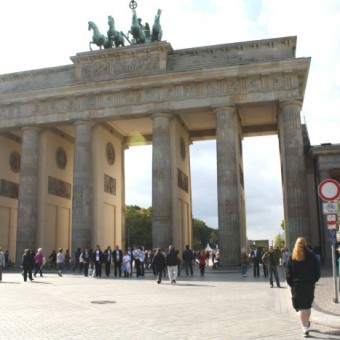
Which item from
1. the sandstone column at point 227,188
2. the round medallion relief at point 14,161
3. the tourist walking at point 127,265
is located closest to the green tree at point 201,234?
the round medallion relief at point 14,161

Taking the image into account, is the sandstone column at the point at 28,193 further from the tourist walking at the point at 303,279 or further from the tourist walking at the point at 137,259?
the tourist walking at the point at 303,279

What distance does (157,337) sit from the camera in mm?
9062

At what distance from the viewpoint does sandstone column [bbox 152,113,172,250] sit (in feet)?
116

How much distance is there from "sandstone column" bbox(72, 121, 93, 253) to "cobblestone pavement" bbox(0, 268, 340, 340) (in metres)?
19.3

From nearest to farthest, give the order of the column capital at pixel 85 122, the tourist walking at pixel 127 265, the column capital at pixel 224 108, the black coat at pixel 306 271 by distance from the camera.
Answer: the black coat at pixel 306 271 < the tourist walking at pixel 127 265 < the column capital at pixel 224 108 < the column capital at pixel 85 122

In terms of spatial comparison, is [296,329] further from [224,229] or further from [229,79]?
[229,79]

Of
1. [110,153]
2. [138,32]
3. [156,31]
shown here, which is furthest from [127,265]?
[156,31]

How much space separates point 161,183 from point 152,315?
80.4ft

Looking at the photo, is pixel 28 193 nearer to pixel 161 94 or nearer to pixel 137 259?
pixel 161 94

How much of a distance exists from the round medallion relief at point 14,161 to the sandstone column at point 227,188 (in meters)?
21.8

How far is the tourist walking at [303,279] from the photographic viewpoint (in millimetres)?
9289

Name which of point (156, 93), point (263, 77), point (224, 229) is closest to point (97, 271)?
point (224, 229)

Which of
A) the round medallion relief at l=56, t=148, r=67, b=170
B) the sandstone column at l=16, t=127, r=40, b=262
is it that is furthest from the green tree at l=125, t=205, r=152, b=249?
the sandstone column at l=16, t=127, r=40, b=262

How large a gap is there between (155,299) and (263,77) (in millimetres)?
24838
